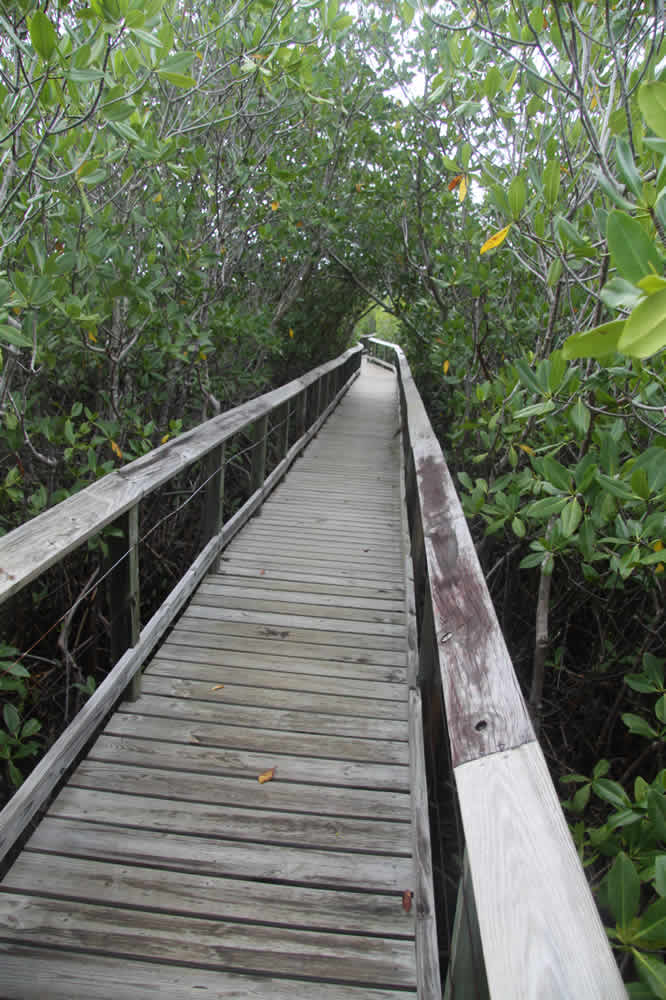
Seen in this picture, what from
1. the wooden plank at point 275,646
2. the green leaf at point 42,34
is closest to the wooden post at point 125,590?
the wooden plank at point 275,646

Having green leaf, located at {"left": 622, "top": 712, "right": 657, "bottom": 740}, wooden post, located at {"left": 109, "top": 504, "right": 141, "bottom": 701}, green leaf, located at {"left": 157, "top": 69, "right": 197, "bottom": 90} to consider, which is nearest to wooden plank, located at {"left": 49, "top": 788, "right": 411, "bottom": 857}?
wooden post, located at {"left": 109, "top": 504, "right": 141, "bottom": 701}

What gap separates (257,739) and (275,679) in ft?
1.34

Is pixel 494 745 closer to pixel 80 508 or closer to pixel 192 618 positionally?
pixel 80 508

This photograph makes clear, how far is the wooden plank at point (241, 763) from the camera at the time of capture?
6.82 ft

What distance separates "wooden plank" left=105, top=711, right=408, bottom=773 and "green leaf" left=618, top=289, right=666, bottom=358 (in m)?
1.88

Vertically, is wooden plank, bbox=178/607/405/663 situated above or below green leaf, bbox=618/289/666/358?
below

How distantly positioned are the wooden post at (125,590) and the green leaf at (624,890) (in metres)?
1.59

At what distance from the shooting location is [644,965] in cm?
108

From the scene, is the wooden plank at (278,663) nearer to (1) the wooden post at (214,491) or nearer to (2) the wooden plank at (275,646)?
(2) the wooden plank at (275,646)

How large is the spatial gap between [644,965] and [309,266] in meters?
8.09

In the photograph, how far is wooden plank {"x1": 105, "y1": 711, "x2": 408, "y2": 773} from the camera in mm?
2211

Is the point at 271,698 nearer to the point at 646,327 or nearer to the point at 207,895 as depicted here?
the point at 207,895

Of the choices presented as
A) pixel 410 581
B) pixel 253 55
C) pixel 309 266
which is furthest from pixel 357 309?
pixel 410 581

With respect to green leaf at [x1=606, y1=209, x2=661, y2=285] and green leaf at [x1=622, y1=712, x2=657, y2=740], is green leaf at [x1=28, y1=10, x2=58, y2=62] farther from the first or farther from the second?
green leaf at [x1=622, y1=712, x2=657, y2=740]
